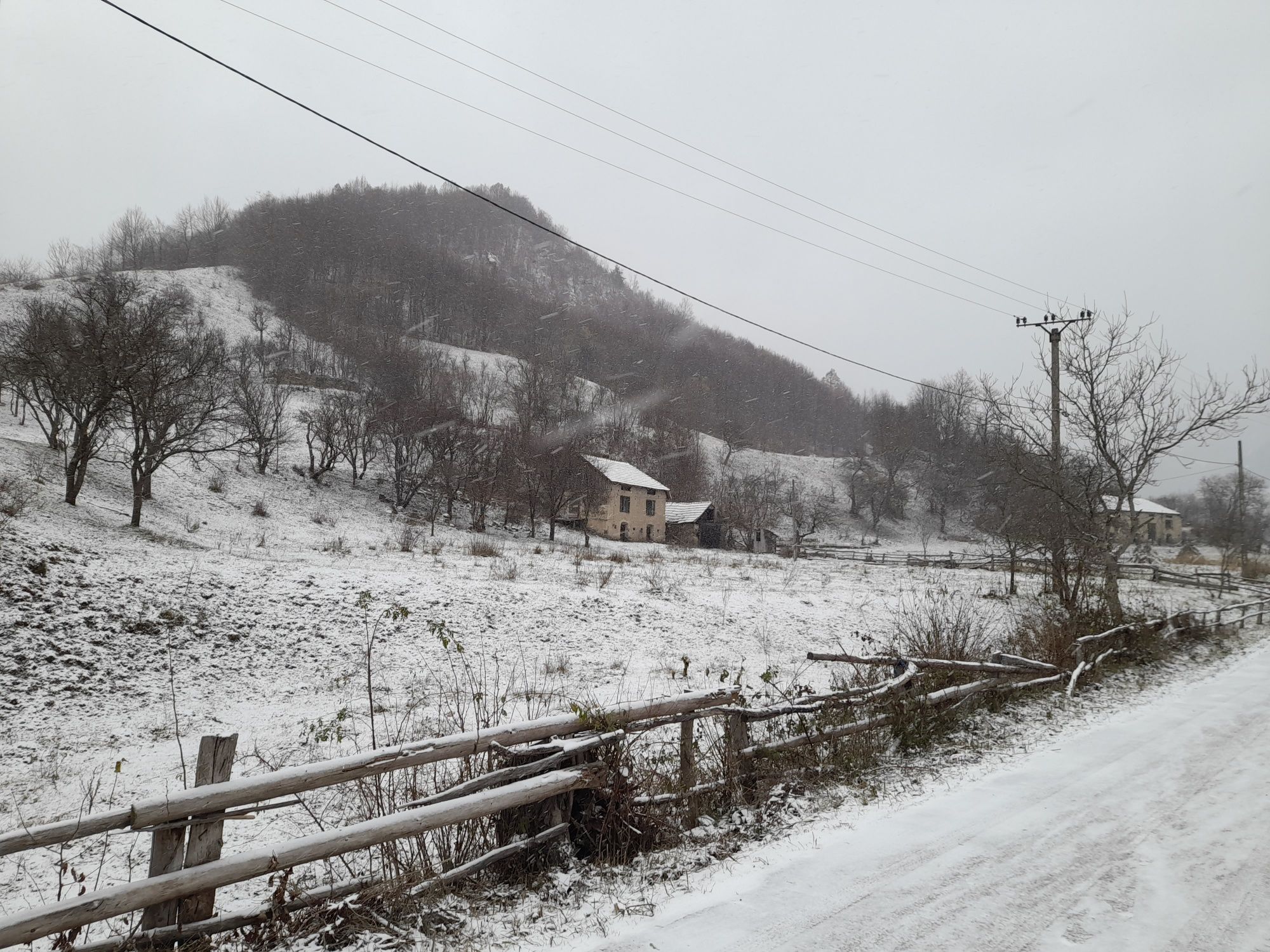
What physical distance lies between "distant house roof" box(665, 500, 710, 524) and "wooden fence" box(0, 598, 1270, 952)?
47356 mm

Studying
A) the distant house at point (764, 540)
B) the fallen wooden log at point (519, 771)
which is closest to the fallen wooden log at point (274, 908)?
the fallen wooden log at point (519, 771)

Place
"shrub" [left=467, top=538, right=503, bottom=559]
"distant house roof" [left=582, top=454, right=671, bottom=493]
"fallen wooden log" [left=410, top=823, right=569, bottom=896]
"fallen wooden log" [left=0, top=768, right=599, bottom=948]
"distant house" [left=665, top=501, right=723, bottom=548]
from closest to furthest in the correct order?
1. "fallen wooden log" [left=0, top=768, right=599, bottom=948]
2. "fallen wooden log" [left=410, top=823, right=569, bottom=896]
3. "shrub" [left=467, top=538, right=503, bottom=559]
4. "distant house roof" [left=582, top=454, right=671, bottom=493]
5. "distant house" [left=665, top=501, right=723, bottom=548]

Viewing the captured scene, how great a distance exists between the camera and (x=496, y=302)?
10269 cm

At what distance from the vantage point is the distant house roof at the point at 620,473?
1960 inches

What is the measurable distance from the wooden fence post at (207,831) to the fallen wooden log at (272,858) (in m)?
0.08

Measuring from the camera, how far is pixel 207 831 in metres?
3.41

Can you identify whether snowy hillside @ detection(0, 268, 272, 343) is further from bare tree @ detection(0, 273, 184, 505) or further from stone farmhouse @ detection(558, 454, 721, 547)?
bare tree @ detection(0, 273, 184, 505)

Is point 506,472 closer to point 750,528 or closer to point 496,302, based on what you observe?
point 750,528

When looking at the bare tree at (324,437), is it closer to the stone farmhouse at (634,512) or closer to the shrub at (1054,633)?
the stone farmhouse at (634,512)

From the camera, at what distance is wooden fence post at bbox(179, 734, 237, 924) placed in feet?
11.1

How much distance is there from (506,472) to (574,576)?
25740 mm

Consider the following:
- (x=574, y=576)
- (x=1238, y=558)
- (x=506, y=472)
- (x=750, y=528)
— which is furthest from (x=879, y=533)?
(x=574, y=576)

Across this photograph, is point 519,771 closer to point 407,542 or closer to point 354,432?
point 407,542

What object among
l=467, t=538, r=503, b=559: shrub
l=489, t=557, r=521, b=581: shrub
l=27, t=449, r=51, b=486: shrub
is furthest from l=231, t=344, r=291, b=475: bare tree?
l=489, t=557, r=521, b=581: shrub
